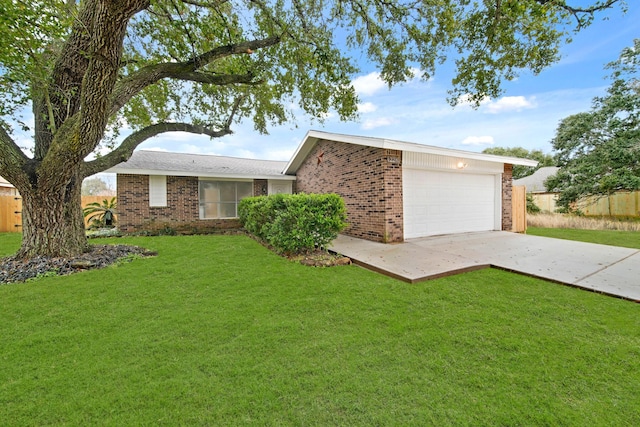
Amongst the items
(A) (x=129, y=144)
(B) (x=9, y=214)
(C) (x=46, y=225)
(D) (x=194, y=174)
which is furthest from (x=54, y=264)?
(B) (x=9, y=214)

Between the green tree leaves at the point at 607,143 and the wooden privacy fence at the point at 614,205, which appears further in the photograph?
the wooden privacy fence at the point at 614,205

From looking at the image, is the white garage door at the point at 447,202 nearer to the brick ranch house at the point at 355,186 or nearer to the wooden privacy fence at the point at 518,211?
the brick ranch house at the point at 355,186

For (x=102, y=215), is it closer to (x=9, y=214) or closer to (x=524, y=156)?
(x=9, y=214)

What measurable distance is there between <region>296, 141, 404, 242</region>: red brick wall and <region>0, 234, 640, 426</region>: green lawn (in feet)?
11.1

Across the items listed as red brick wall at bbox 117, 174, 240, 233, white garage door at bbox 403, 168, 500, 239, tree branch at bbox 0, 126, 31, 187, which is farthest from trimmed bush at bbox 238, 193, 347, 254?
red brick wall at bbox 117, 174, 240, 233

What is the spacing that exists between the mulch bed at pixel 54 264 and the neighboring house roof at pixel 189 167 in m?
4.58

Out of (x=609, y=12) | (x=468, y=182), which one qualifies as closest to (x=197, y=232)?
(x=468, y=182)

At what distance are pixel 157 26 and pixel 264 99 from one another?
3.96m

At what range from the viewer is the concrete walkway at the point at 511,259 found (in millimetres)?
4375

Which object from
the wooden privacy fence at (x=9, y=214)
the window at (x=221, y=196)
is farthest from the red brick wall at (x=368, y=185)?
the wooden privacy fence at (x=9, y=214)

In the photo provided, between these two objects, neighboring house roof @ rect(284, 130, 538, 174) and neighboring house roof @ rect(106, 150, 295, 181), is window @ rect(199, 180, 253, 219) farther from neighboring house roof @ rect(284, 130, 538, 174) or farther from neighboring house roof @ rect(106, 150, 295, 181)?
neighboring house roof @ rect(284, 130, 538, 174)

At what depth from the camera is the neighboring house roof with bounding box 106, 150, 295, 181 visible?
10188 millimetres

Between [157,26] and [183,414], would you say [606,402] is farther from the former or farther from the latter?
[157,26]

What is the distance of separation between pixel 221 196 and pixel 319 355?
430 inches
